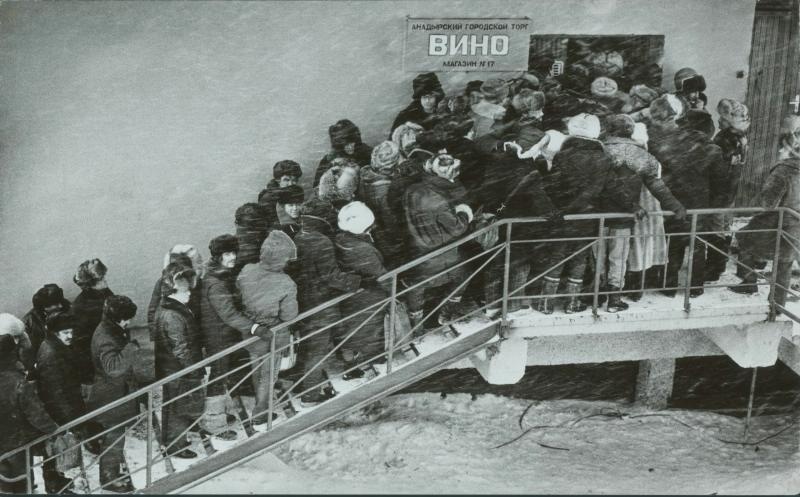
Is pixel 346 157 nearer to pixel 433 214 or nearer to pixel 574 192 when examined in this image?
pixel 433 214

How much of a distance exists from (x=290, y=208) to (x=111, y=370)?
1.90 m

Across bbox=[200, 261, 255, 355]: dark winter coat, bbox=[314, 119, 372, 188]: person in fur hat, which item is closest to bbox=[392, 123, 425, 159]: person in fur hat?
bbox=[314, 119, 372, 188]: person in fur hat

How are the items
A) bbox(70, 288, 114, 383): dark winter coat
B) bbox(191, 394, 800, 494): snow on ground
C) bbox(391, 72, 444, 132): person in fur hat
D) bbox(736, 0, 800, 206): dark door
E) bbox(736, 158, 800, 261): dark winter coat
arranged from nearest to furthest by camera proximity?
bbox(70, 288, 114, 383): dark winter coat
bbox(736, 158, 800, 261): dark winter coat
bbox(391, 72, 444, 132): person in fur hat
bbox(191, 394, 800, 494): snow on ground
bbox(736, 0, 800, 206): dark door

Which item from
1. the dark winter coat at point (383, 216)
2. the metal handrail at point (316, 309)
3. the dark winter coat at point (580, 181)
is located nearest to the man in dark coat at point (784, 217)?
the metal handrail at point (316, 309)

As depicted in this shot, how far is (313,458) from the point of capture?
1012cm

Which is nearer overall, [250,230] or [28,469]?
[28,469]

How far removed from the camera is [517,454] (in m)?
10.5

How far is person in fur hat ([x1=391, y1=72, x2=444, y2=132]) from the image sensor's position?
8.98 meters

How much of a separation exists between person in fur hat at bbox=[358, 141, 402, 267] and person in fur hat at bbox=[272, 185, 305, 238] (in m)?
0.54

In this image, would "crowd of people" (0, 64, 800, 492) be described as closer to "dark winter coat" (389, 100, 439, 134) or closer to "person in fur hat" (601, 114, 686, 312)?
"person in fur hat" (601, 114, 686, 312)

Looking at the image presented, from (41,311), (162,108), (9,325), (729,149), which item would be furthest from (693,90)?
(9,325)

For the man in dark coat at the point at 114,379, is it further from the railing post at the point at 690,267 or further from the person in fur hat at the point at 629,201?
the railing post at the point at 690,267

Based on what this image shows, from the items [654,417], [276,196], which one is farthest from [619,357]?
[276,196]

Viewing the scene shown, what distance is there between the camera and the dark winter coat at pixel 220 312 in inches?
288
